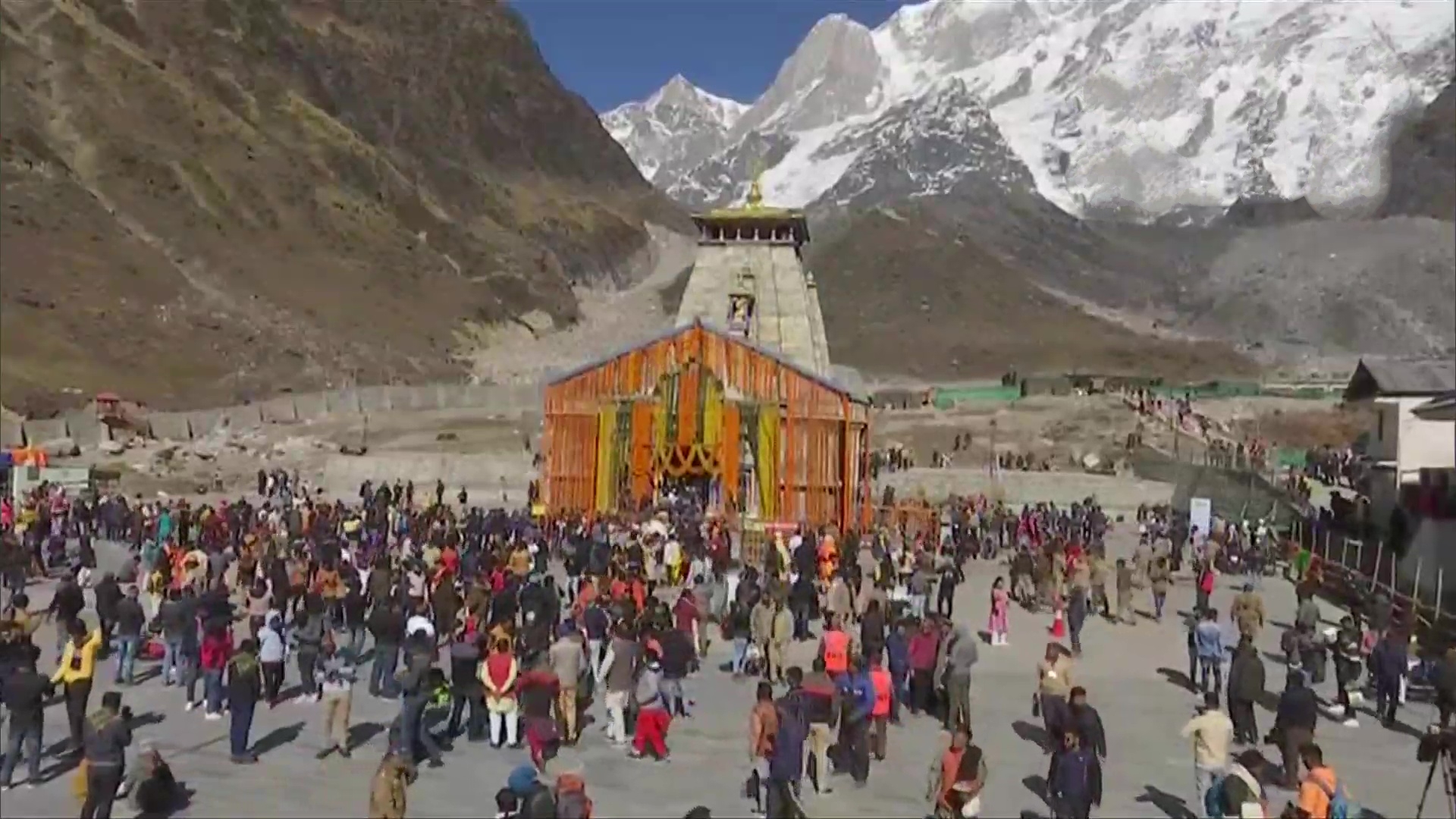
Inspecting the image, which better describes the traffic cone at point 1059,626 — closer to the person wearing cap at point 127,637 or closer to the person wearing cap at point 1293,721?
the person wearing cap at point 1293,721

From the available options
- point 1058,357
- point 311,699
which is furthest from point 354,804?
point 1058,357

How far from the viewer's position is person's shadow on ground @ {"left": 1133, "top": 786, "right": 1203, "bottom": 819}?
1212 cm

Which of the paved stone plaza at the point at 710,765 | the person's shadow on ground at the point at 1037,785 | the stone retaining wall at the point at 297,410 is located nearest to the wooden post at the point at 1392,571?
the paved stone plaza at the point at 710,765

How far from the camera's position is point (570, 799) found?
931 cm

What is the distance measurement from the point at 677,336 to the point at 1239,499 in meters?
12.9

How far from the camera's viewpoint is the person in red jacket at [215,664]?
13719 mm

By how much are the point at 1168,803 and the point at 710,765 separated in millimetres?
3597

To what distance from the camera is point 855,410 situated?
33438 mm

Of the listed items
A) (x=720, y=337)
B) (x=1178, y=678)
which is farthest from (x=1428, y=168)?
(x=1178, y=678)

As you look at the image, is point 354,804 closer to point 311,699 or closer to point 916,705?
point 311,699

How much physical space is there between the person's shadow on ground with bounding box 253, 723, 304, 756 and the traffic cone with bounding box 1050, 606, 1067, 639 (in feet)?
28.3

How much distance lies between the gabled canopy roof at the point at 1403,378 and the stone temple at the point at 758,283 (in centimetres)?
1230

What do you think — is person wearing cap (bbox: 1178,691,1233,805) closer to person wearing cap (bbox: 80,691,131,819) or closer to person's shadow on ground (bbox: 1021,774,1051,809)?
person's shadow on ground (bbox: 1021,774,1051,809)

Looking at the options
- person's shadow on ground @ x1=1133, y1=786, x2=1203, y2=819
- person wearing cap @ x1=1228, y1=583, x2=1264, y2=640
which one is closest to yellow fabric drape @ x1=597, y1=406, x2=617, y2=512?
person wearing cap @ x1=1228, y1=583, x2=1264, y2=640
